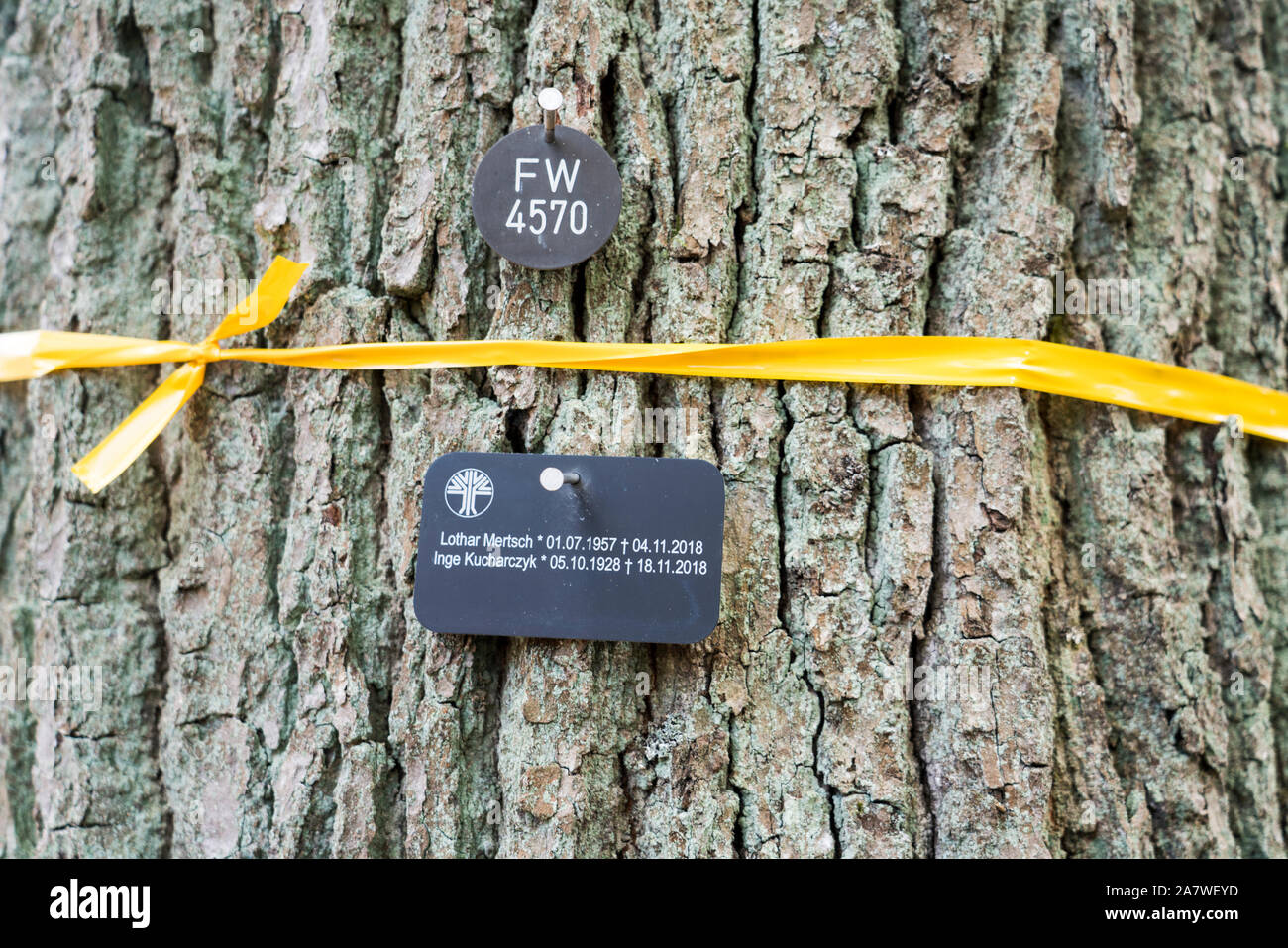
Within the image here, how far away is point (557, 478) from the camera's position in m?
1.15

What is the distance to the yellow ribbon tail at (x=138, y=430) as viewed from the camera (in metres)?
1.26

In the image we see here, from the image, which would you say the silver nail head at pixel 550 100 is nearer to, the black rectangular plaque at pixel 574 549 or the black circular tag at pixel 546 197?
the black circular tag at pixel 546 197

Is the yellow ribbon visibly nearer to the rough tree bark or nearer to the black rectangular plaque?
the rough tree bark

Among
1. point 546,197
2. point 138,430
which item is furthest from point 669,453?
point 138,430

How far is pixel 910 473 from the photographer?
1.19m

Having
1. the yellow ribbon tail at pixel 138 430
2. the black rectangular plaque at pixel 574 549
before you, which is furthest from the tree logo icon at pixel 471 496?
the yellow ribbon tail at pixel 138 430

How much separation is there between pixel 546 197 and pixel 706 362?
0.32 m

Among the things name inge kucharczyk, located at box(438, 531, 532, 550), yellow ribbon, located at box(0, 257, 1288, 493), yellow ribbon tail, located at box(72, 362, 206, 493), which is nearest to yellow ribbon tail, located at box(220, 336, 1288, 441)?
yellow ribbon, located at box(0, 257, 1288, 493)

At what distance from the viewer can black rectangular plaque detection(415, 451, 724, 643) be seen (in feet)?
3.78

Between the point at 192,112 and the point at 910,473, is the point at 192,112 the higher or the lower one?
the higher one

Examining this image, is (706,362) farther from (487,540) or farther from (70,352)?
(70,352)
